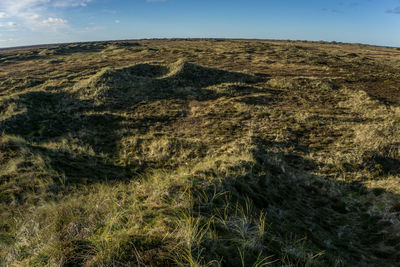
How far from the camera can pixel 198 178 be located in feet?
17.4

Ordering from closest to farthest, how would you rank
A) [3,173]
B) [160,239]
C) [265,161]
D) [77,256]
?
[77,256]
[160,239]
[3,173]
[265,161]

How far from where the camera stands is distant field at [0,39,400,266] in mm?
3039

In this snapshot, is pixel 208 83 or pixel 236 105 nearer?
pixel 236 105

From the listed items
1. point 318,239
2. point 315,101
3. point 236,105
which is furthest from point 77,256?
point 315,101

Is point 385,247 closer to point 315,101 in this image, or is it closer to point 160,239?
point 160,239

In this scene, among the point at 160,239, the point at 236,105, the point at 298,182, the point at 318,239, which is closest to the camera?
the point at 160,239

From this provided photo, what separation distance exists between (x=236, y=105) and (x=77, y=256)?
1925 cm

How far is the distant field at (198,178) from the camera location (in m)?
3.04

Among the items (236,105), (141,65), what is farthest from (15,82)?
(236,105)

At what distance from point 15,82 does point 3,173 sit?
39862 millimetres

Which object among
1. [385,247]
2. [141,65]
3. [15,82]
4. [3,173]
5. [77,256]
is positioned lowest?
[385,247]

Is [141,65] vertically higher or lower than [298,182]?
higher

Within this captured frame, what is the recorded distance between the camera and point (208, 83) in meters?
29.6

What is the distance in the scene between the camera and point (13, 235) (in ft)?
11.5
